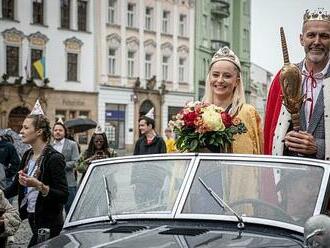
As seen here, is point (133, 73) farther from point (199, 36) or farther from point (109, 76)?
point (199, 36)

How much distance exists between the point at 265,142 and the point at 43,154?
1.99 meters

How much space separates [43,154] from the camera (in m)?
5.89

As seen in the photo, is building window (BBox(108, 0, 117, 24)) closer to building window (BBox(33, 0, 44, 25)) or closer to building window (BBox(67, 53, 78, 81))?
building window (BBox(67, 53, 78, 81))

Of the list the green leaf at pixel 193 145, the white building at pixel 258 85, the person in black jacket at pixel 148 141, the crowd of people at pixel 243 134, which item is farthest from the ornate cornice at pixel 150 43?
the green leaf at pixel 193 145

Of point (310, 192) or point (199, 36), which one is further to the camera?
point (199, 36)

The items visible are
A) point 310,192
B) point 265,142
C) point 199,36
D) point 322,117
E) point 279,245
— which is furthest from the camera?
point 199,36

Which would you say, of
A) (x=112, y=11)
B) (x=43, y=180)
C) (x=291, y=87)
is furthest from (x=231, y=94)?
(x=112, y=11)

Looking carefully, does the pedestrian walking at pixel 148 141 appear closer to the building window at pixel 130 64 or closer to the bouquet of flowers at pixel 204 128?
the bouquet of flowers at pixel 204 128

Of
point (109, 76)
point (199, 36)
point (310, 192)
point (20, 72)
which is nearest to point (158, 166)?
point (310, 192)

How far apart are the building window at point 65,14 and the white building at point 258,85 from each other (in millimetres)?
26580

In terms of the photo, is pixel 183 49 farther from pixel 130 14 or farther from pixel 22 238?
pixel 22 238

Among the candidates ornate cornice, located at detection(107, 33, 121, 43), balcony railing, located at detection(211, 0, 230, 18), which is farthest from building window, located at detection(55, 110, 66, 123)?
balcony railing, located at detection(211, 0, 230, 18)

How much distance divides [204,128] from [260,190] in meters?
0.85

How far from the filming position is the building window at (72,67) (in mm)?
37219
